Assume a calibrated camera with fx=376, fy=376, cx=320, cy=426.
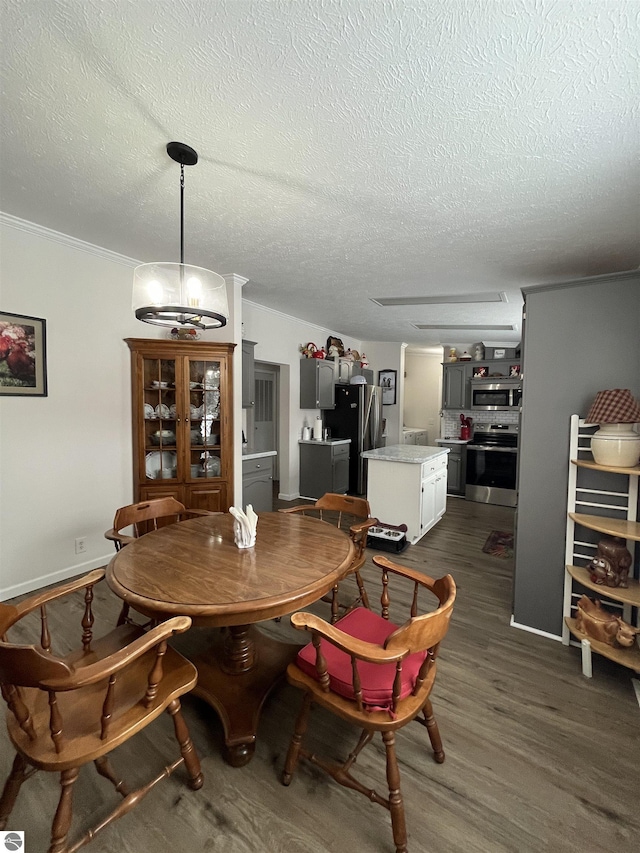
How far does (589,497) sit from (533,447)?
43 cm

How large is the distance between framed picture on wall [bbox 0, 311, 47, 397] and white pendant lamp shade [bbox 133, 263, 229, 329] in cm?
147

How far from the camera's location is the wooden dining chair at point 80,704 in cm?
101

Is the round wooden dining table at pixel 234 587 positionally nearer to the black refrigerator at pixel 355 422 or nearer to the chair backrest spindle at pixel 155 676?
the chair backrest spindle at pixel 155 676

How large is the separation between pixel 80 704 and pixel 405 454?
3451 millimetres

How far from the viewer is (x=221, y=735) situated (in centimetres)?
167

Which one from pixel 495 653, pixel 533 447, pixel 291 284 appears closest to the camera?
pixel 495 653

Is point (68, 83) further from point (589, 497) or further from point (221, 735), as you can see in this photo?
point (589, 497)

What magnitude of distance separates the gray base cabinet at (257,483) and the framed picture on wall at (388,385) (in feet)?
11.7

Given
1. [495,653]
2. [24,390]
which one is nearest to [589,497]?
[495,653]

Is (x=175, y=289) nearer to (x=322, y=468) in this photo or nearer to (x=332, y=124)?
(x=332, y=124)

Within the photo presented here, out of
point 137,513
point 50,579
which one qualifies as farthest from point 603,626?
point 50,579

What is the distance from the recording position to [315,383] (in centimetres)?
549

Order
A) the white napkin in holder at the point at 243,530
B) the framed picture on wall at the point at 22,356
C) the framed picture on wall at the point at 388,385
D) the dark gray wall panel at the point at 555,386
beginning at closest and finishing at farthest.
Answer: the white napkin in holder at the point at 243,530 → the dark gray wall panel at the point at 555,386 → the framed picture on wall at the point at 22,356 → the framed picture on wall at the point at 388,385

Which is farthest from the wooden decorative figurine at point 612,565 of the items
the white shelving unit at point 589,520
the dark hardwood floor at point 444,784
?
the dark hardwood floor at point 444,784
